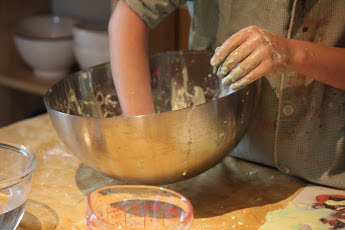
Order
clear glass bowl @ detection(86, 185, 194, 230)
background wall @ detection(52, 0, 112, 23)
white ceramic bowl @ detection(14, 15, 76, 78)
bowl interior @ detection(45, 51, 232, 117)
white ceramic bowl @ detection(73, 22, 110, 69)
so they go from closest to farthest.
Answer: clear glass bowl @ detection(86, 185, 194, 230)
bowl interior @ detection(45, 51, 232, 117)
white ceramic bowl @ detection(73, 22, 110, 69)
white ceramic bowl @ detection(14, 15, 76, 78)
background wall @ detection(52, 0, 112, 23)

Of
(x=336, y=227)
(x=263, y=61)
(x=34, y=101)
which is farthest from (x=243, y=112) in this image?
(x=34, y=101)

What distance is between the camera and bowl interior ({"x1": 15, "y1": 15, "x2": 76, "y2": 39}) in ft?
6.23

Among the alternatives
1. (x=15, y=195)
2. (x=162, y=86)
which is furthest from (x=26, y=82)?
(x=15, y=195)

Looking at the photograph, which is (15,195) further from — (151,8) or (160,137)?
(151,8)

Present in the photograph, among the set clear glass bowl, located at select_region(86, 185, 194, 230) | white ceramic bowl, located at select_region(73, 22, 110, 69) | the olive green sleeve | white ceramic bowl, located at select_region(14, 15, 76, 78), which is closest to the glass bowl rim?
clear glass bowl, located at select_region(86, 185, 194, 230)

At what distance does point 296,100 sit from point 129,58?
29 cm

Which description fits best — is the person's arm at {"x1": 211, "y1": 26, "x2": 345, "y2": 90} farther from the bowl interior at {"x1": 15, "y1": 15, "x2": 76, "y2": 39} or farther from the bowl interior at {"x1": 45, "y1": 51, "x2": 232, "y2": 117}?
the bowl interior at {"x1": 15, "y1": 15, "x2": 76, "y2": 39}

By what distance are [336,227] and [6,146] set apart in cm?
49

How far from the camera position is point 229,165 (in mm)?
864

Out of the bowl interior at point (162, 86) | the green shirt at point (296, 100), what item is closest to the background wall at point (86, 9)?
the bowl interior at point (162, 86)

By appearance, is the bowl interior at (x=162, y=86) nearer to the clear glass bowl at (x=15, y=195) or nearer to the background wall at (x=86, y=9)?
the clear glass bowl at (x=15, y=195)

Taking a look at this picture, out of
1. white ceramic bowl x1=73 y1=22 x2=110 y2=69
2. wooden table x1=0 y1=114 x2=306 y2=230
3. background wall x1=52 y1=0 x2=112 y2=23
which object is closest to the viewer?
wooden table x1=0 y1=114 x2=306 y2=230

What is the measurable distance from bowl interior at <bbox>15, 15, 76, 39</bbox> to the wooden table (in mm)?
1063

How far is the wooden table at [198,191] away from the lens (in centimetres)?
69
